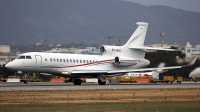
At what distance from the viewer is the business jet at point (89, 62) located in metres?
56.5

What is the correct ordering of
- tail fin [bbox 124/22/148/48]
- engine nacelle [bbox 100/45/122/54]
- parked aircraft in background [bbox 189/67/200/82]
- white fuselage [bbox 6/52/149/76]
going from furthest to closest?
1. parked aircraft in background [bbox 189/67/200/82]
2. tail fin [bbox 124/22/148/48]
3. engine nacelle [bbox 100/45/122/54]
4. white fuselage [bbox 6/52/149/76]

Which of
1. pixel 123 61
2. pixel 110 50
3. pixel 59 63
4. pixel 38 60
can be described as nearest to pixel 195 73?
pixel 123 61

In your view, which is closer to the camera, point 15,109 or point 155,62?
point 15,109

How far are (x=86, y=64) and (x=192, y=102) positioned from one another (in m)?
27.7

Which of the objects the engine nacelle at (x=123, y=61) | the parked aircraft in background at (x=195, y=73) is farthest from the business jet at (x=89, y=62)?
the parked aircraft in background at (x=195, y=73)

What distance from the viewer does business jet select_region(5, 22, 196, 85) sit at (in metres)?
56.5

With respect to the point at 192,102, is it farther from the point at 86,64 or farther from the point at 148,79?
the point at 148,79

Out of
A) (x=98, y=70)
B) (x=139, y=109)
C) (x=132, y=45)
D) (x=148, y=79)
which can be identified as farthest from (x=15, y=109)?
(x=148, y=79)

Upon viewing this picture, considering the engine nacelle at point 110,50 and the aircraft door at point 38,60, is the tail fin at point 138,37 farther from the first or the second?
the aircraft door at point 38,60

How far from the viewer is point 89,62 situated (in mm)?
61656

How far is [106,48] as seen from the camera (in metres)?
63.2

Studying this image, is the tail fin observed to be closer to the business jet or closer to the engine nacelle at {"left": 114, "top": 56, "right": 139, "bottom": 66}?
the business jet

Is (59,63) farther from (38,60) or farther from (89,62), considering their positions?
(89,62)

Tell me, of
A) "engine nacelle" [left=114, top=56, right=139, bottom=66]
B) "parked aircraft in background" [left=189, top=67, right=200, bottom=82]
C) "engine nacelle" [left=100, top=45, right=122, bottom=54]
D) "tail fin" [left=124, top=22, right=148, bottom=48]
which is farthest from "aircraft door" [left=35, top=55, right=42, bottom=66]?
"parked aircraft in background" [left=189, top=67, right=200, bottom=82]
